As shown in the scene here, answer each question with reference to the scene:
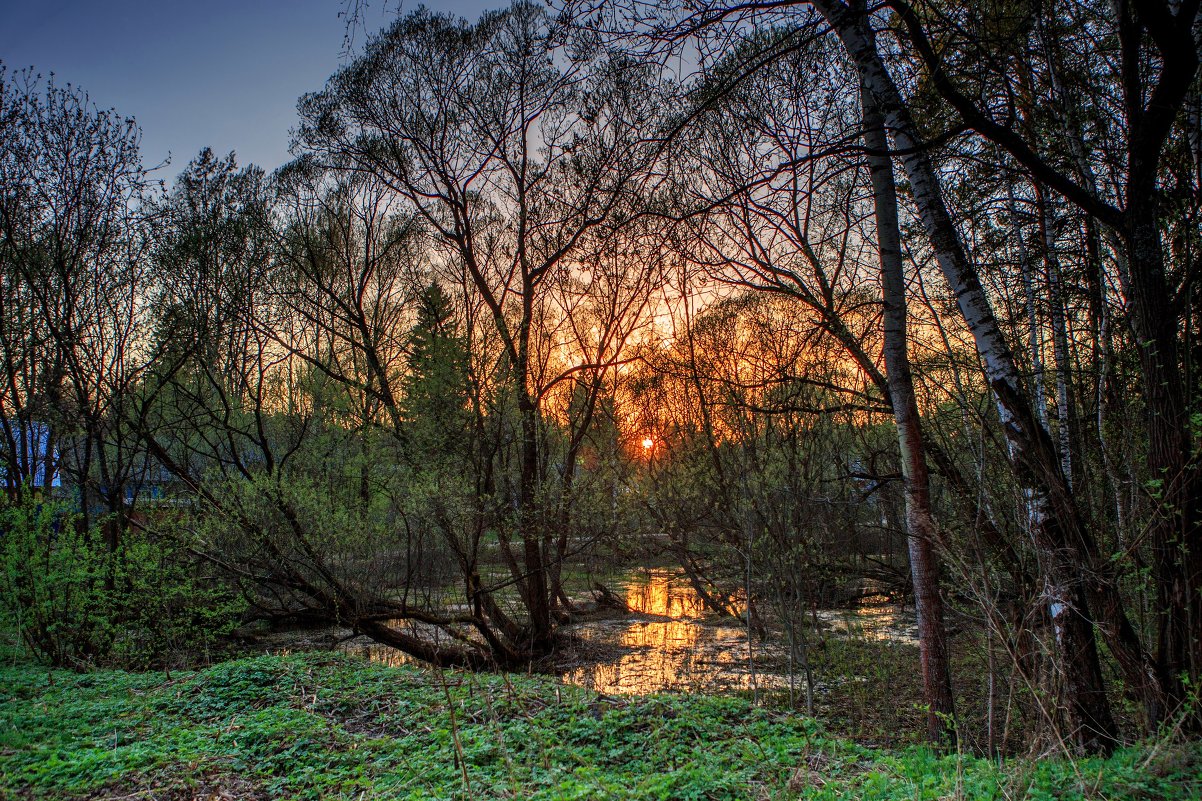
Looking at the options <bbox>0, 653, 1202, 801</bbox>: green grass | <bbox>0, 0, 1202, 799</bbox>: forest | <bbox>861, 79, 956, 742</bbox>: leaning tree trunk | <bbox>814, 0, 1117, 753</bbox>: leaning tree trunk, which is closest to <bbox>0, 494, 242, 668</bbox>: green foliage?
A: <bbox>0, 0, 1202, 799</bbox>: forest

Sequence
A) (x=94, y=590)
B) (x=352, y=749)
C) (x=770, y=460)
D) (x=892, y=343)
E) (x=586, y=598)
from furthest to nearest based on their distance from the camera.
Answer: (x=586, y=598)
(x=770, y=460)
(x=94, y=590)
(x=892, y=343)
(x=352, y=749)

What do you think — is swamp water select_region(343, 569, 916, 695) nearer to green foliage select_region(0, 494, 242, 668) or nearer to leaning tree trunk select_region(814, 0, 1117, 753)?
green foliage select_region(0, 494, 242, 668)

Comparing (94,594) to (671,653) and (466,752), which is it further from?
(671,653)

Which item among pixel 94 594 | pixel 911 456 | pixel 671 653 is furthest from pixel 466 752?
pixel 671 653

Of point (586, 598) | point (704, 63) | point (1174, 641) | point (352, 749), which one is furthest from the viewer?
point (586, 598)

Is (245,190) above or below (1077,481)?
above

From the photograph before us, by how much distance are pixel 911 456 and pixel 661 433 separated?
9060 millimetres

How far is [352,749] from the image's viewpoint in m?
4.48

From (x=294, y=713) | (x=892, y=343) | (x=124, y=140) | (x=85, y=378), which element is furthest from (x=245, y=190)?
(x=892, y=343)

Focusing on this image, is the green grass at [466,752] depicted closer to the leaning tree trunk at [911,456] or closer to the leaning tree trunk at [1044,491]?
the leaning tree trunk at [911,456]

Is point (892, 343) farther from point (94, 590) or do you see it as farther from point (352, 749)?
point (94, 590)

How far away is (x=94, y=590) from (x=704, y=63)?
33.5ft

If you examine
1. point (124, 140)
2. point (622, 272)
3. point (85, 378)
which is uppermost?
point (124, 140)

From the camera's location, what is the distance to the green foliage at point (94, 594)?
788 centimetres
